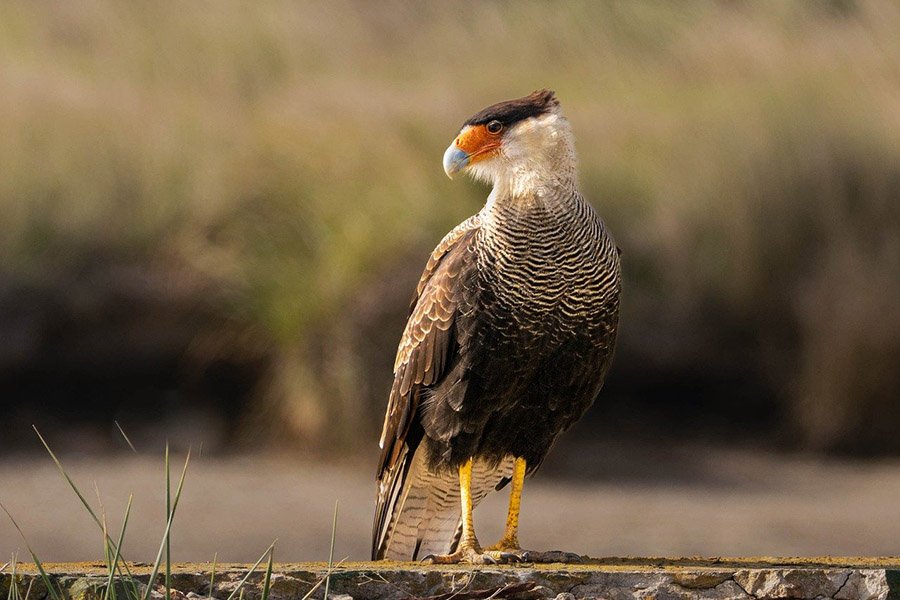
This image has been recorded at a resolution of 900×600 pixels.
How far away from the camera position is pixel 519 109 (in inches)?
150

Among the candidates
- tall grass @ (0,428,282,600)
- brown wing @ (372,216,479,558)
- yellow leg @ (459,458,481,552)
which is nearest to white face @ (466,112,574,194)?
brown wing @ (372,216,479,558)

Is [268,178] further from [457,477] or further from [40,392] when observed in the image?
[457,477]

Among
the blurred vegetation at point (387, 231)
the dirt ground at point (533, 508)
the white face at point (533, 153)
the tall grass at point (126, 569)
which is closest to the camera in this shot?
the tall grass at point (126, 569)

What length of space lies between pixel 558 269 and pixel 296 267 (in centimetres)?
418

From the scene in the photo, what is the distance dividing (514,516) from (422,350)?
391 millimetres

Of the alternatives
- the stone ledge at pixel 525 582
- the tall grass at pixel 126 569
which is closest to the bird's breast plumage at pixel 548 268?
the stone ledge at pixel 525 582

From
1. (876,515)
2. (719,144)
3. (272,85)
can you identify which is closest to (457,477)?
(876,515)

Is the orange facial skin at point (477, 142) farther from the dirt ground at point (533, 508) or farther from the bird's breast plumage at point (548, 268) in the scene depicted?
the dirt ground at point (533, 508)

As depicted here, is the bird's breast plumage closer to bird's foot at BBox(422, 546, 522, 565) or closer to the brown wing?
the brown wing

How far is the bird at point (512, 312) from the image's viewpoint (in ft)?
12.4

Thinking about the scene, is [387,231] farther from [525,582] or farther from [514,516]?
[525,582]

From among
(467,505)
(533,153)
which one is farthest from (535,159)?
(467,505)

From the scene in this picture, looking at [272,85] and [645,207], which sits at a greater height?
[272,85]

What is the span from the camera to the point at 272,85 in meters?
9.88
